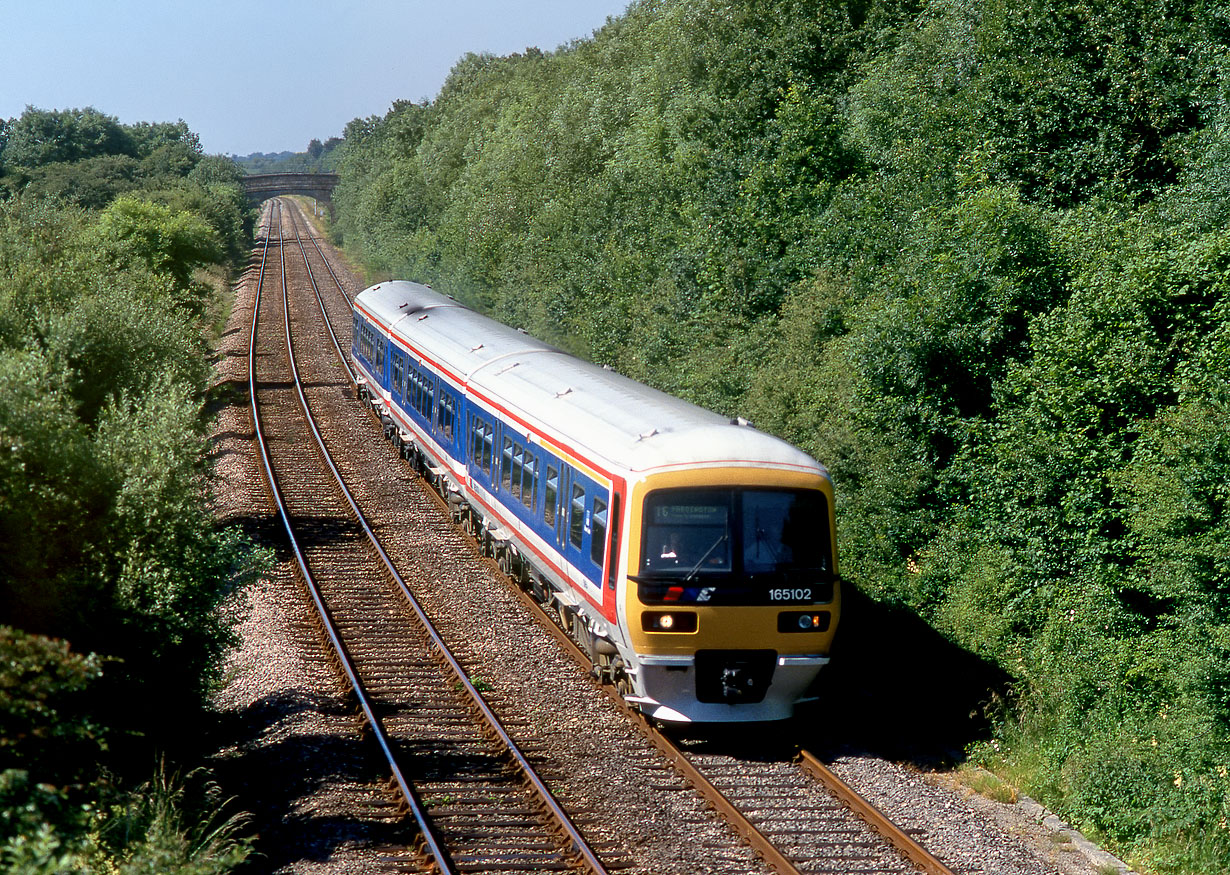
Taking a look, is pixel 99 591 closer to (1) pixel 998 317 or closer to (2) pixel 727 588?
(2) pixel 727 588

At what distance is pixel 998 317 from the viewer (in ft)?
49.6

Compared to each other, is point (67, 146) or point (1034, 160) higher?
point (67, 146)

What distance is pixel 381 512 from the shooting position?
2042 cm

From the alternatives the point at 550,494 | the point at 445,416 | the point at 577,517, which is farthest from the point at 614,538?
the point at 445,416

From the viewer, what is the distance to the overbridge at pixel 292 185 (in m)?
117

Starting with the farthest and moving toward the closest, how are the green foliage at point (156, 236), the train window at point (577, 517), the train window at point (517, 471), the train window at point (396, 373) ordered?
1. the green foliage at point (156, 236)
2. the train window at point (396, 373)
3. the train window at point (517, 471)
4. the train window at point (577, 517)

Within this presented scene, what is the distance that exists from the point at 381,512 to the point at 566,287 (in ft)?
Answer: 47.8

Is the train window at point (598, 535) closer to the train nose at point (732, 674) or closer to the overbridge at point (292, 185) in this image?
the train nose at point (732, 674)

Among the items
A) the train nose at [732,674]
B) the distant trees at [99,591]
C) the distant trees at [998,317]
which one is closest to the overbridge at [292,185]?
the distant trees at [998,317]

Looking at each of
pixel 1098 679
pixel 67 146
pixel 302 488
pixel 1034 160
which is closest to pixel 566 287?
pixel 302 488

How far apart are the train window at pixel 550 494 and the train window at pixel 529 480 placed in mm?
439

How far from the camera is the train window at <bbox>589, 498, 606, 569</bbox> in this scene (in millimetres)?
11250

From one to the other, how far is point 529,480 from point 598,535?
282cm

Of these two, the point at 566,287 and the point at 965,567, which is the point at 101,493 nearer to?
the point at 965,567
